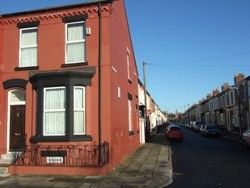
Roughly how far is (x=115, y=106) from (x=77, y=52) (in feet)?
10.5

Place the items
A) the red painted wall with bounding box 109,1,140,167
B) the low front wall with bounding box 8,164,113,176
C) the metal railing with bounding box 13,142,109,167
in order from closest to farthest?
the low front wall with bounding box 8,164,113,176 → the metal railing with bounding box 13,142,109,167 → the red painted wall with bounding box 109,1,140,167

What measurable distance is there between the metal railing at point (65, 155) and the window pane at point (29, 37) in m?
5.14

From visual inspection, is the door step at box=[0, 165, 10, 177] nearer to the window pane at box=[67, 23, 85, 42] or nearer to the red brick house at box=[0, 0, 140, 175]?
the red brick house at box=[0, 0, 140, 175]

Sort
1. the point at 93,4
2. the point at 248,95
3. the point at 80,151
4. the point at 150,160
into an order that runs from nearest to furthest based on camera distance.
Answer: the point at 80,151 → the point at 93,4 → the point at 150,160 → the point at 248,95

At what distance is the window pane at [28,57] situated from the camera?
758 inches

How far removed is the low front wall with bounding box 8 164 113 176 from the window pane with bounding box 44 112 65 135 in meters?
2.03

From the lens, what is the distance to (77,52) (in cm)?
1875

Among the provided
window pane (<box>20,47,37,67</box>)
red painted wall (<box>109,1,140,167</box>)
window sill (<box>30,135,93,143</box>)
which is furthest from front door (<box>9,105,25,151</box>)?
red painted wall (<box>109,1,140,167</box>)

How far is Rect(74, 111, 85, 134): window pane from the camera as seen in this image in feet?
58.3

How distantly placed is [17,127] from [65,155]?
333 centimetres

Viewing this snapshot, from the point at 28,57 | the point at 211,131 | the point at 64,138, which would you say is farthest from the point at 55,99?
the point at 211,131

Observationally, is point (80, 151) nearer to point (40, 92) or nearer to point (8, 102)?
point (40, 92)

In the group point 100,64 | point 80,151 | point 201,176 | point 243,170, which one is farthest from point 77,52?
point 243,170

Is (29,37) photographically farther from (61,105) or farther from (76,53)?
(61,105)
